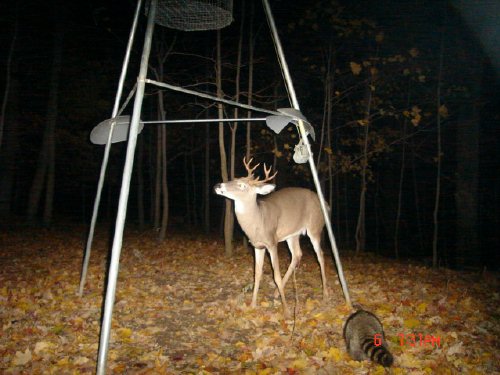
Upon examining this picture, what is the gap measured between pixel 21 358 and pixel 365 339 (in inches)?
147

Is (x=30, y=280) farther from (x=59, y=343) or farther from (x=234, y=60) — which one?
(x=234, y=60)

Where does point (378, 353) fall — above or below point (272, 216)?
below

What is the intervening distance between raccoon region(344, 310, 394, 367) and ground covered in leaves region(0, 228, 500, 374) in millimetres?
133

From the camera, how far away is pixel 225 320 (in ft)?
17.3

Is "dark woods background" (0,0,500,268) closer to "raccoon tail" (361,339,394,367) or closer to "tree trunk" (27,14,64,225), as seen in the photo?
"tree trunk" (27,14,64,225)

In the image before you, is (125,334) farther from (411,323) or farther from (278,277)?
(411,323)

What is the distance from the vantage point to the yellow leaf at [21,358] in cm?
386

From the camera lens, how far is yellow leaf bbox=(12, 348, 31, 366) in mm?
3863

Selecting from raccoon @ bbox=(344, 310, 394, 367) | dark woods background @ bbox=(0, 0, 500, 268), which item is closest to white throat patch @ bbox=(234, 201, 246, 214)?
raccoon @ bbox=(344, 310, 394, 367)

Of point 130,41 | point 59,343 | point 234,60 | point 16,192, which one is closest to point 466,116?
point 234,60

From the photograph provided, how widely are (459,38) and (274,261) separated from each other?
36.8ft

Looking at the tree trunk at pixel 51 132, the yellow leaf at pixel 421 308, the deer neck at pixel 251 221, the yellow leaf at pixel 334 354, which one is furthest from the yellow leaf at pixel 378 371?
the tree trunk at pixel 51 132

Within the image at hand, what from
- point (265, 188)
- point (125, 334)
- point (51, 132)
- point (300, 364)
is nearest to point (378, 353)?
point (300, 364)
